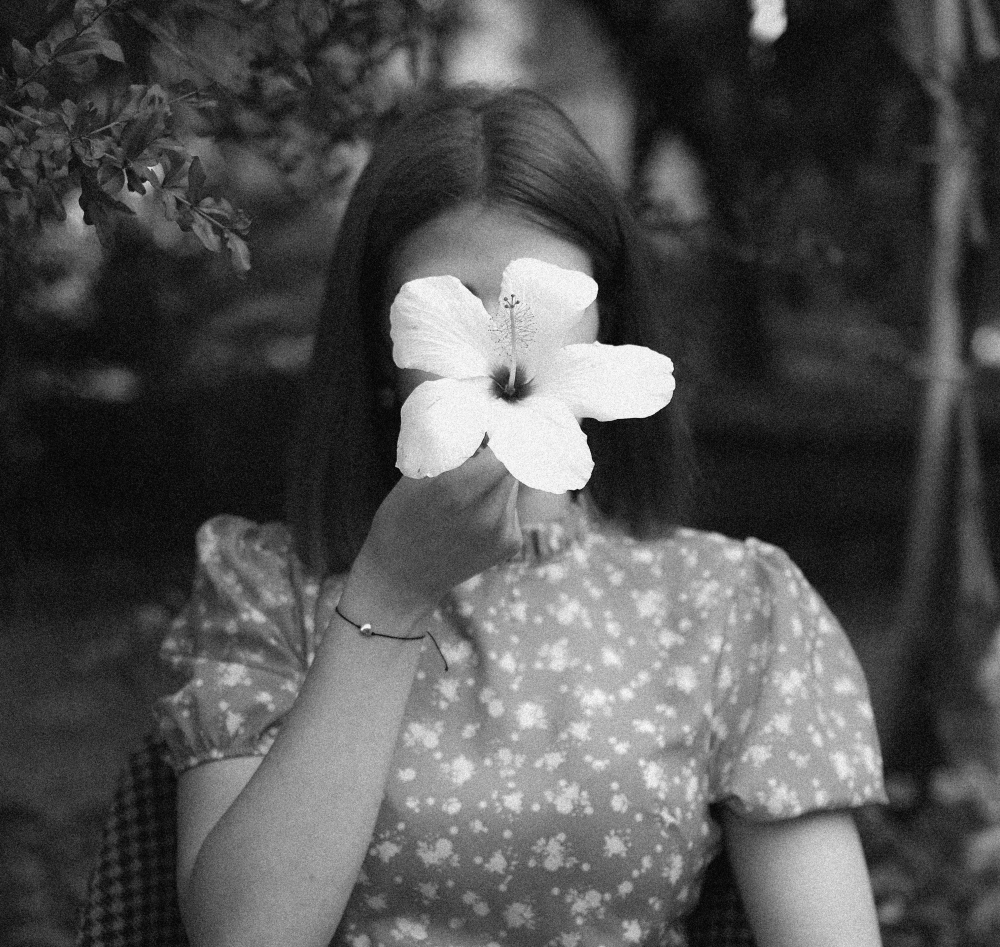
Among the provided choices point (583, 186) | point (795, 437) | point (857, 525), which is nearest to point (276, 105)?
point (583, 186)

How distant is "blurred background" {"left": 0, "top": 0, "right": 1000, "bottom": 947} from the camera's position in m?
1.86

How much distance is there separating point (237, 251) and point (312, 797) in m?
0.45

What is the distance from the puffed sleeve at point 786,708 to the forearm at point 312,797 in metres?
0.39

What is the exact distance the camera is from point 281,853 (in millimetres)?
1089

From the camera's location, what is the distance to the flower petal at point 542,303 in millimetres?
936

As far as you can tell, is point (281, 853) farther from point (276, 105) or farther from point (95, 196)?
point (276, 105)

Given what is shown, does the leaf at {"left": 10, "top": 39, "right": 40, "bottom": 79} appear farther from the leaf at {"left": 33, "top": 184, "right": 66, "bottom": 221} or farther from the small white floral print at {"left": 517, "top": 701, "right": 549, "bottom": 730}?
the small white floral print at {"left": 517, "top": 701, "right": 549, "bottom": 730}

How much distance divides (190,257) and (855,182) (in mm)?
1115

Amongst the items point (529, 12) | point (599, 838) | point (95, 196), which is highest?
point (529, 12)

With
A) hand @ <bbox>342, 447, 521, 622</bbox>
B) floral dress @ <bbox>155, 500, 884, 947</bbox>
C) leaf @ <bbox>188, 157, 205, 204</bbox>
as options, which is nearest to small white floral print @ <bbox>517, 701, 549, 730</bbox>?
floral dress @ <bbox>155, 500, 884, 947</bbox>

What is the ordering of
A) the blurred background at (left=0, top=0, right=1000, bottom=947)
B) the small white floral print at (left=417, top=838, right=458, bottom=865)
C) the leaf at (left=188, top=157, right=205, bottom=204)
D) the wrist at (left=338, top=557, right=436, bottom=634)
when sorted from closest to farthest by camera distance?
the leaf at (left=188, top=157, right=205, bottom=204) < the wrist at (left=338, top=557, right=436, bottom=634) < the small white floral print at (left=417, top=838, right=458, bottom=865) < the blurred background at (left=0, top=0, right=1000, bottom=947)

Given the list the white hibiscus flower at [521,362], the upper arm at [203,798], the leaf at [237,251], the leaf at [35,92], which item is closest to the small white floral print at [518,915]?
the upper arm at [203,798]

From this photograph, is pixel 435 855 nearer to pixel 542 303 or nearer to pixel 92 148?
pixel 542 303

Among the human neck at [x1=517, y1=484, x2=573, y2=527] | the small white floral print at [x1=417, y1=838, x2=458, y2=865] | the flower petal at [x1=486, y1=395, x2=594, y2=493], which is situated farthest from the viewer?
the human neck at [x1=517, y1=484, x2=573, y2=527]
